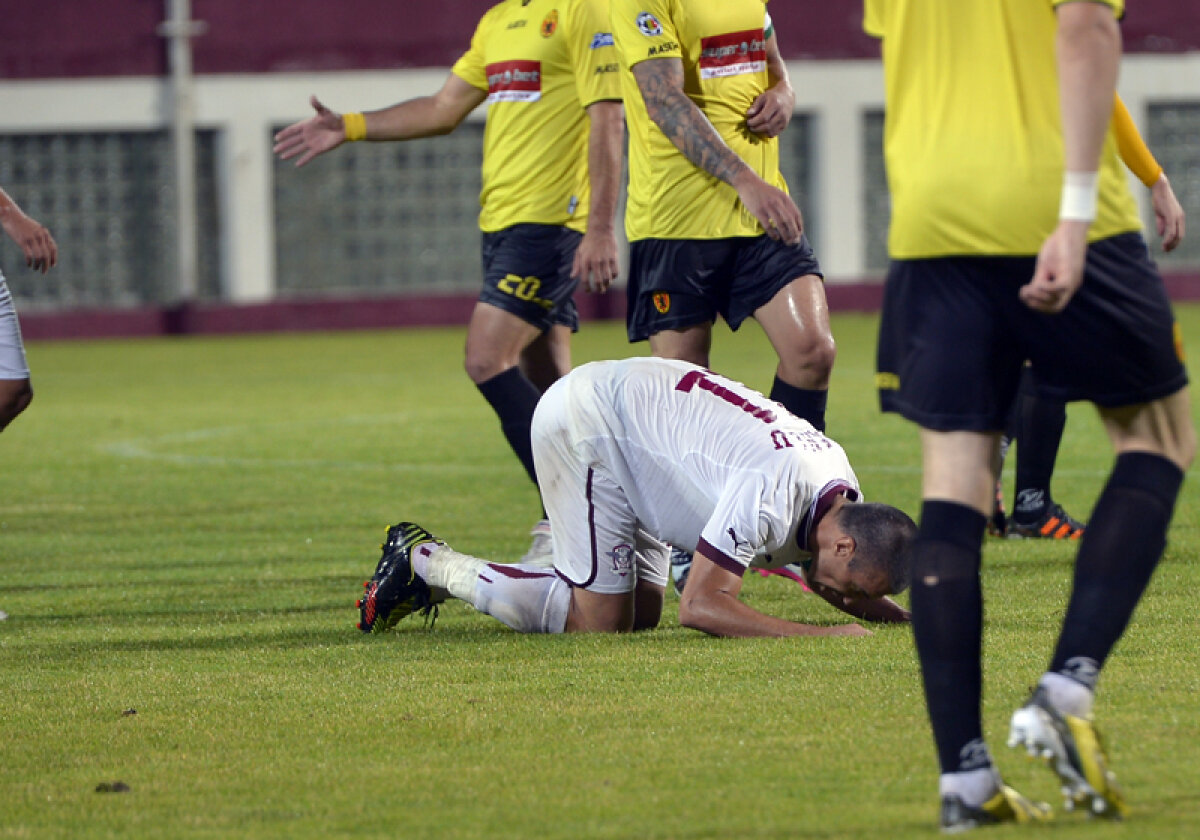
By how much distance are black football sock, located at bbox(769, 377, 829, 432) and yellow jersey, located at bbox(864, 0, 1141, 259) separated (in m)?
2.87

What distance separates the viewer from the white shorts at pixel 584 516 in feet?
17.4

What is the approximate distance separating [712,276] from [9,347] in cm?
216

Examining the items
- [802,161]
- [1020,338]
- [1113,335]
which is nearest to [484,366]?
[1020,338]

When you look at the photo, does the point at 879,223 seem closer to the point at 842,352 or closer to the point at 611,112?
the point at 842,352

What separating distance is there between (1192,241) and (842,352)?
1425 cm

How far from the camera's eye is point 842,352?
64.6ft

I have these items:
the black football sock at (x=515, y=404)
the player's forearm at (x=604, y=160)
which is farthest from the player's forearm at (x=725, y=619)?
the black football sock at (x=515, y=404)

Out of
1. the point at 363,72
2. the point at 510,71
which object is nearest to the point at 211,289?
the point at 363,72

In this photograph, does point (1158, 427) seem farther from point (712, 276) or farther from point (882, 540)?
point (712, 276)

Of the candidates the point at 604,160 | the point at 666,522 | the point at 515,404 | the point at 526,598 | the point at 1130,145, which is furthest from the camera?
the point at 515,404

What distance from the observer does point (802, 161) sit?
3058 centimetres

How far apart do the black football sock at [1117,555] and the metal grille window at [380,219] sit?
26.0m

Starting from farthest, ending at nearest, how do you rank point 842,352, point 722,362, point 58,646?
point 842,352 → point 722,362 → point 58,646

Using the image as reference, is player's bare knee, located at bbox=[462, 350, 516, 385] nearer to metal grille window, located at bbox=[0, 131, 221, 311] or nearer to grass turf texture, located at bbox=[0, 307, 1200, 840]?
grass turf texture, located at bbox=[0, 307, 1200, 840]
